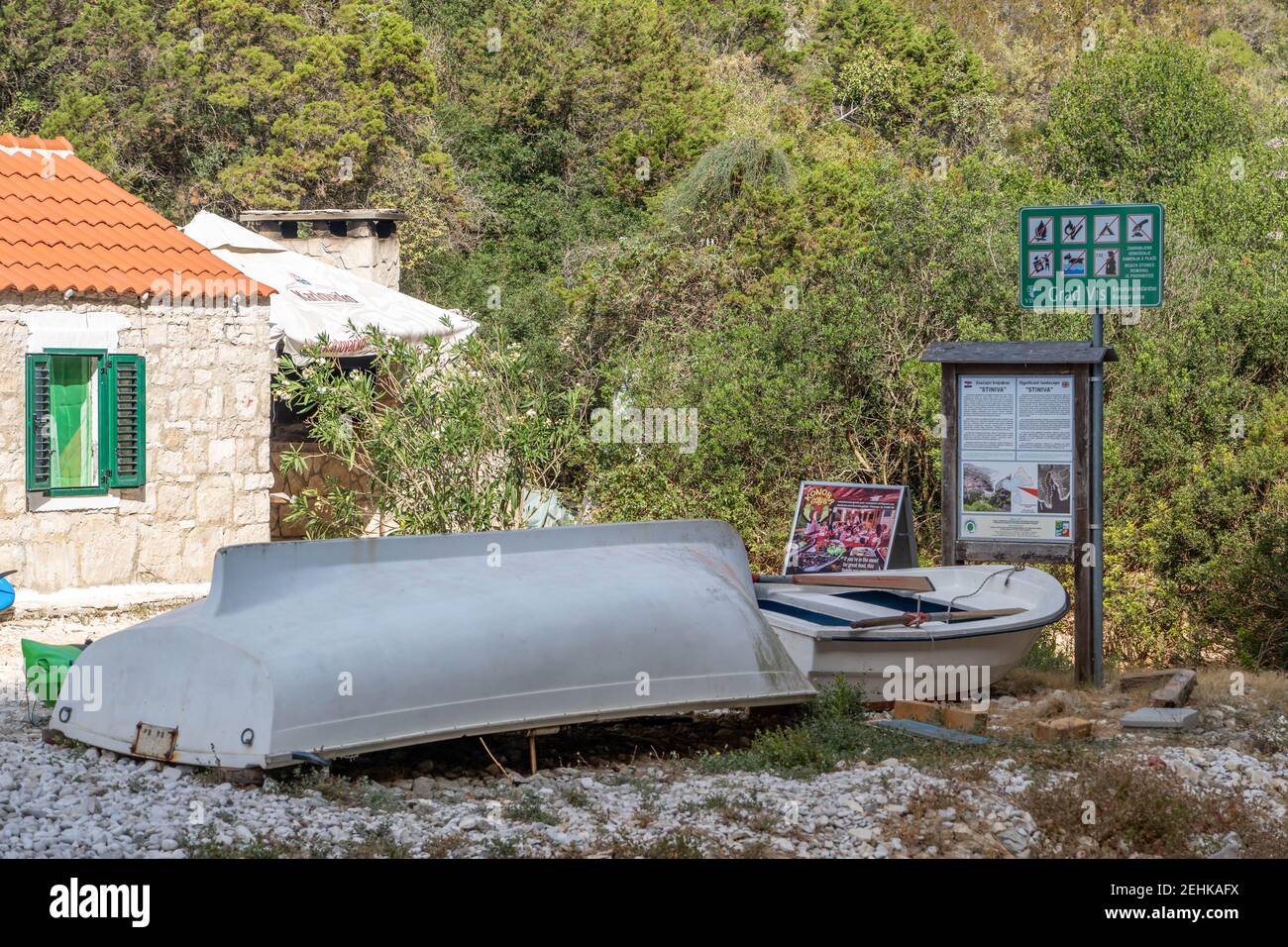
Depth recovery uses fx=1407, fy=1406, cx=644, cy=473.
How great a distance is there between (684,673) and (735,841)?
1.70 meters

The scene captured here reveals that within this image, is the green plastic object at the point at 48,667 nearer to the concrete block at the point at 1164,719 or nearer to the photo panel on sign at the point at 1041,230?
the concrete block at the point at 1164,719

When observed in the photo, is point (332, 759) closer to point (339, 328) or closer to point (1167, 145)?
point (339, 328)

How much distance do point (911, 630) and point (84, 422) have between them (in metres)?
7.63

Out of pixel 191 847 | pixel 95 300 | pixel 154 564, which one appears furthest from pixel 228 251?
pixel 191 847

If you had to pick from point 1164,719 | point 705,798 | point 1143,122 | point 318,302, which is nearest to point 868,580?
point 1164,719

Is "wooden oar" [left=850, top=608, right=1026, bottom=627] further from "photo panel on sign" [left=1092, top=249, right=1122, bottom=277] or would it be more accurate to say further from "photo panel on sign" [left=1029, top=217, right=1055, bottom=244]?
"photo panel on sign" [left=1029, top=217, right=1055, bottom=244]

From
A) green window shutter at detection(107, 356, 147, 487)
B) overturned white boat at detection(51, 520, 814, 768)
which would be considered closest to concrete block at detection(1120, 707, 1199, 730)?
overturned white boat at detection(51, 520, 814, 768)

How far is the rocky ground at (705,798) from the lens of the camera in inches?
212

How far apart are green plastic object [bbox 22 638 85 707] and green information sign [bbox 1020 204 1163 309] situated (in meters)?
6.09

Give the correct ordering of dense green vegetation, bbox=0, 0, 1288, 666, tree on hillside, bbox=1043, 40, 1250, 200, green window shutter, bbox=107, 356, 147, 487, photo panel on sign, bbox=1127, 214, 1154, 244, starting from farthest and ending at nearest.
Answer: tree on hillside, bbox=1043, 40, 1250, 200
dense green vegetation, bbox=0, 0, 1288, 666
green window shutter, bbox=107, 356, 147, 487
photo panel on sign, bbox=1127, 214, 1154, 244

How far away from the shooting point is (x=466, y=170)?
25.3m

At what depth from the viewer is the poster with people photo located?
9.96m

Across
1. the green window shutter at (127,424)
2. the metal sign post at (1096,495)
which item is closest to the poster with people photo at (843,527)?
the metal sign post at (1096,495)

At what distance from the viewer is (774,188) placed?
58.4 feet
